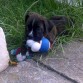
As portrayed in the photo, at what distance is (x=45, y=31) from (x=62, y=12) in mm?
800

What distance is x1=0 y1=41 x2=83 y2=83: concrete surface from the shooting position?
8.20 ft

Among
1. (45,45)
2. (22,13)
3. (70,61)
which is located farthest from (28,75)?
(22,13)

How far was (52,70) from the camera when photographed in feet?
8.69

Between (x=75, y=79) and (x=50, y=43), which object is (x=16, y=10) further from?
(x=75, y=79)

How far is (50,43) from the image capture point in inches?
112

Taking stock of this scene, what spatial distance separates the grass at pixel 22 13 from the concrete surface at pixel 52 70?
10.5 inches

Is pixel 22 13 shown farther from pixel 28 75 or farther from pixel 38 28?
pixel 28 75

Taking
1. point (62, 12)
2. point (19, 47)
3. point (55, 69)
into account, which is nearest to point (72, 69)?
point (55, 69)

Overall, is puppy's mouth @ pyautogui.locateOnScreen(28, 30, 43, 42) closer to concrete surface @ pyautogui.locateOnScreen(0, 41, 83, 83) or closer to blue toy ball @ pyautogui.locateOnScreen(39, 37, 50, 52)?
blue toy ball @ pyautogui.locateOnScreen(39, 37, 50, 52)

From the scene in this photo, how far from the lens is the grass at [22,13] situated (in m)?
3.10

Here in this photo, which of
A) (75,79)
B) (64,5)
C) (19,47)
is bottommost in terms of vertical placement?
(75,79)

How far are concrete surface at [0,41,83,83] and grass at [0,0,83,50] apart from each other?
267 mm

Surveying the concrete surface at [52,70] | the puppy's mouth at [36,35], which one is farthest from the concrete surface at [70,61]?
the puppy's mouth at [36,35]

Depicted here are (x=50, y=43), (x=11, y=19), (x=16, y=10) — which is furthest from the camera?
(x=16, y=10)
